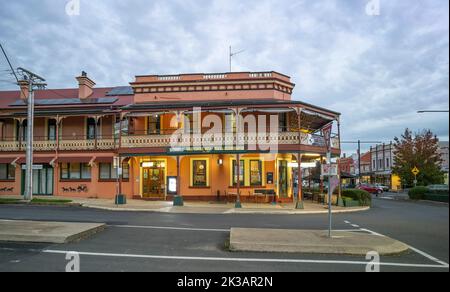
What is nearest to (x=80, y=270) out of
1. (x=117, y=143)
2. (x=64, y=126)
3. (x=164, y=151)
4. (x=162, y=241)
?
(x=162, y=241)

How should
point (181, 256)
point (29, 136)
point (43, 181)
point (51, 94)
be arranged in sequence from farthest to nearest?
1. point (51, 94)
2. point (43, 181)
3. point (29, 136)
4. point (181, 256)

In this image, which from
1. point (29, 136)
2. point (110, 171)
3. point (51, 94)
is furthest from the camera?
point (51, 94)

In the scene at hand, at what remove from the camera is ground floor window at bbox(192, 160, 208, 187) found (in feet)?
82.9

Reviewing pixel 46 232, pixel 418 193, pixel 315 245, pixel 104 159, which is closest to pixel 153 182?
pixel 104 159

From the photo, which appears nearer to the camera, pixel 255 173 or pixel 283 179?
pixel 255 173

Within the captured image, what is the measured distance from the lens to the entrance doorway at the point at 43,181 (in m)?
27.6

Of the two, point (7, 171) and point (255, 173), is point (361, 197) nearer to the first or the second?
point (255, 173)

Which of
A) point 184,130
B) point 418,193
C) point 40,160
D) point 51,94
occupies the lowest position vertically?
point 418,193

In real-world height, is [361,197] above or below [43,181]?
below

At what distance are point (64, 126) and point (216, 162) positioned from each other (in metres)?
13.4

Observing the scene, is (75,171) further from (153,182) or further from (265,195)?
(265,195)

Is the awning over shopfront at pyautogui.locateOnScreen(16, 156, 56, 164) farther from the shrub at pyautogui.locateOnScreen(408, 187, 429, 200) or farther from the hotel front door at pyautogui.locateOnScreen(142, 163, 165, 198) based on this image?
the shrub at pyautogui.locateOnScreen(408, 187, 429, 200)

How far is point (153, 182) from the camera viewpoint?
85.5 ft

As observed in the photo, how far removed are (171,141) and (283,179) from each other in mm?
8246
